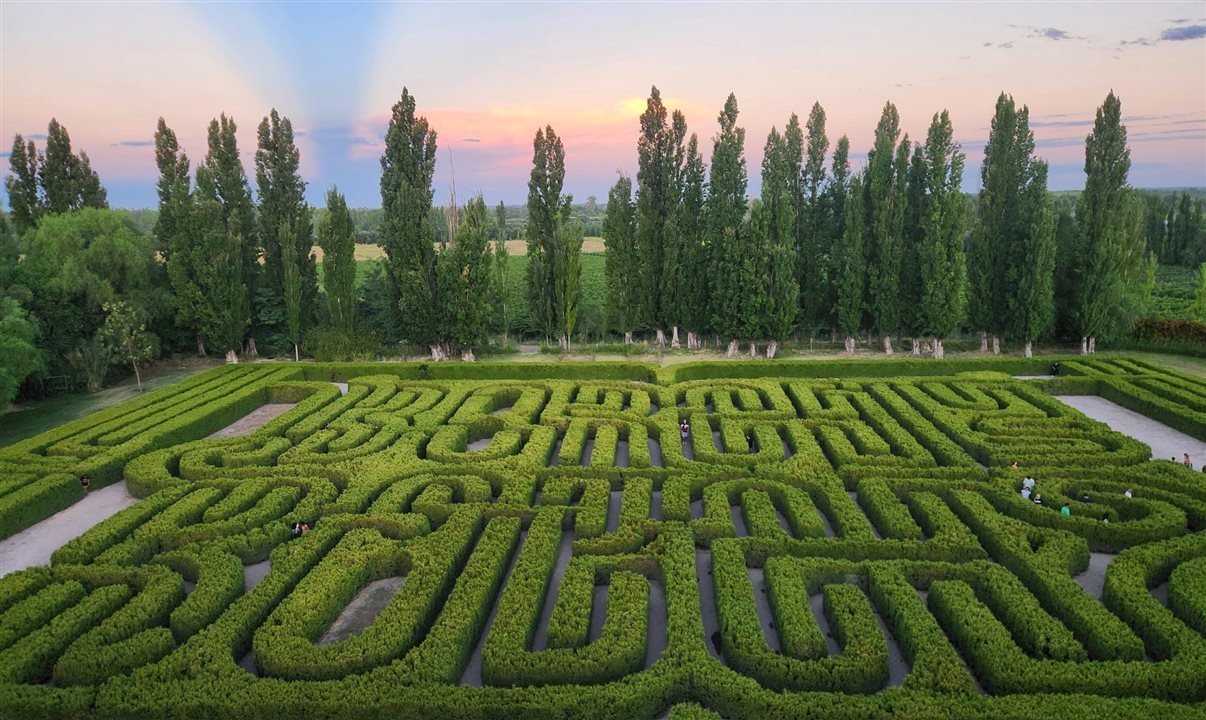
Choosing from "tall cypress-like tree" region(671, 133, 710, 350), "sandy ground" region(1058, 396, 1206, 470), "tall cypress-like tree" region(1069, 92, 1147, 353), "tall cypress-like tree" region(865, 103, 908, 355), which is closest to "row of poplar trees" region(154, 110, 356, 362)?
"tall cypress-like tree" region(671, 133, 710, 350)

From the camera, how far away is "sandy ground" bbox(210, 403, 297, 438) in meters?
26.1

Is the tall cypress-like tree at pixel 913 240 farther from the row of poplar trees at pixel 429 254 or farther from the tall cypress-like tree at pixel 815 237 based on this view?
the row of poplar trees at pixel 429 254

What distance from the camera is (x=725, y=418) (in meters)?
24.4

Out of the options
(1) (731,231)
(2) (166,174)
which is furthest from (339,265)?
(1) (731,231)

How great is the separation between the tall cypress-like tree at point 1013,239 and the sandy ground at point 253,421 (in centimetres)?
3573

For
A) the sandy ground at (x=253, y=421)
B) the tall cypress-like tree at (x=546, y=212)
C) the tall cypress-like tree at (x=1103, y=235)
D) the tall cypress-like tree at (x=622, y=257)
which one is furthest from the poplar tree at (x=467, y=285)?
the tall cypress-like tree at (x=1103, y=235)

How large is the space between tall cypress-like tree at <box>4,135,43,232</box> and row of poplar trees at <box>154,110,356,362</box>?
9362mm

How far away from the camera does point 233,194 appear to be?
40062 millimetres

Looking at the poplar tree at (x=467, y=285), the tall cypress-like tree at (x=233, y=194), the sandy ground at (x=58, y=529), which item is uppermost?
the tall cypress-like tree at (x=233, y=194)

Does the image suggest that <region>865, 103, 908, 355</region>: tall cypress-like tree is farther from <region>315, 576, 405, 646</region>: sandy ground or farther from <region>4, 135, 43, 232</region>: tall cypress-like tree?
<region>4, 135, 43, 232</region>: tall cypress-like tree

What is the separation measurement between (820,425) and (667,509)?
27.7ft

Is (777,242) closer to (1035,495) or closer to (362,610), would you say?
(1035,495)

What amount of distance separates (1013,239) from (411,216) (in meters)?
32.5

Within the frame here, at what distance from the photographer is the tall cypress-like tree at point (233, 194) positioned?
39109mm
